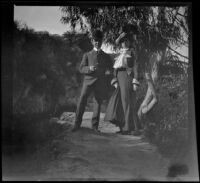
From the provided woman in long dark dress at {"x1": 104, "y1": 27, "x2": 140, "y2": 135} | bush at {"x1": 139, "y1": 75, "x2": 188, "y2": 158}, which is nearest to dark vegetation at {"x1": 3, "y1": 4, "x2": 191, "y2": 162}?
bush at {"x1": 139, "y1": 75, "x2": 188, "y2": 158}

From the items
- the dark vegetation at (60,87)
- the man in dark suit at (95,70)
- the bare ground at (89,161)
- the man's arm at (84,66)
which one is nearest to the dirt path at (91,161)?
the bare ground at (89,161)

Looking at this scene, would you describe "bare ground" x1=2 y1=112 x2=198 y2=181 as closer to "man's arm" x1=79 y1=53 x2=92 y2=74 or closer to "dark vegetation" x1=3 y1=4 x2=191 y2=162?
"dark vegetation" x1=3 y1=4 x2=191 y2=162

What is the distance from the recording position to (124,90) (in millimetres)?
4879

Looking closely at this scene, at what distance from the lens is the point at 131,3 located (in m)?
4.80

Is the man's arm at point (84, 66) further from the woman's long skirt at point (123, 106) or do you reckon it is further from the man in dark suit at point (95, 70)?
the woman's long skirt at point (123, 106)

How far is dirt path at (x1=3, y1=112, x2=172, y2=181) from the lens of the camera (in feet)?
14.9

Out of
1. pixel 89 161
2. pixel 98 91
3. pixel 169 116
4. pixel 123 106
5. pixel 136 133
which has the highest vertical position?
pixel 98 91

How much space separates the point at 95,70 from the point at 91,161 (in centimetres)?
128

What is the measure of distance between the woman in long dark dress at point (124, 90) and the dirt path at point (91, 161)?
0.24 m

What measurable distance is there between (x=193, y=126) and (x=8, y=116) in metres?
2.58

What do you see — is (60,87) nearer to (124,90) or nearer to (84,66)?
(84,66)

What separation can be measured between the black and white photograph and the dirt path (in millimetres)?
13

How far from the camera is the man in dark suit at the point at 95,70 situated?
4828 mm

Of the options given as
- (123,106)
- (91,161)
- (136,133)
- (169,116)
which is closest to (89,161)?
(91,161)
